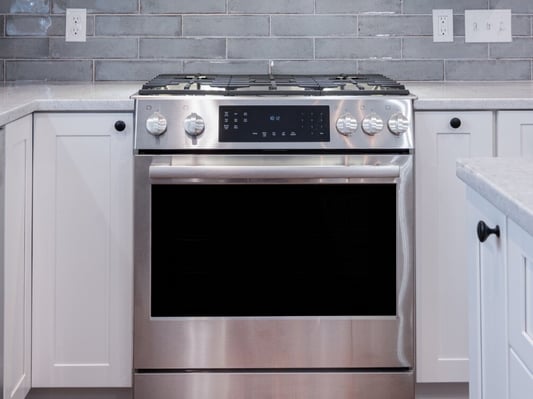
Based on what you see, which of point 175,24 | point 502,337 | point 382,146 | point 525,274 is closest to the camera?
point 525,274

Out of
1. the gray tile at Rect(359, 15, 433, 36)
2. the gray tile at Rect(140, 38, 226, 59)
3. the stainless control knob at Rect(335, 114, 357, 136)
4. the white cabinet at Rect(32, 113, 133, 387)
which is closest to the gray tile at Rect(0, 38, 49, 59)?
the gray tile at Rect(140, 38, 226, 59)

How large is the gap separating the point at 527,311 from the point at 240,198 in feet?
4.05

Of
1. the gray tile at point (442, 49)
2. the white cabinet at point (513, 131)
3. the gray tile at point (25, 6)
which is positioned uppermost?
the gray tile at point (25, 6)

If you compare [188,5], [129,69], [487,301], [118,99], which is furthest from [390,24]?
[487,301]

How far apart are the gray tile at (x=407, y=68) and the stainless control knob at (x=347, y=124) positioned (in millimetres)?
856

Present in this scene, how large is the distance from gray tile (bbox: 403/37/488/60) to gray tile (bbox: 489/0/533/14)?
0.15 metres

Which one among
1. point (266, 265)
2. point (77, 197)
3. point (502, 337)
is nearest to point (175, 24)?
point (77, 197)

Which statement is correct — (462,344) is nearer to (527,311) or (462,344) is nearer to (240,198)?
(240,198)

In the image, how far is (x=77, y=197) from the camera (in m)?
2.22

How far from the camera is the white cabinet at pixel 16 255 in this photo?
1936 mm

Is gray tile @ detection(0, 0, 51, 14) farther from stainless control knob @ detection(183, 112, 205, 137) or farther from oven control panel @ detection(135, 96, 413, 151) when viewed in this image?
stainless control knob @ detection(183, 112, 205, 137)

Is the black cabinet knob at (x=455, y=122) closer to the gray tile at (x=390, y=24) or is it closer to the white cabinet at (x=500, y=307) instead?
the gray tile at (x=390, y=24)

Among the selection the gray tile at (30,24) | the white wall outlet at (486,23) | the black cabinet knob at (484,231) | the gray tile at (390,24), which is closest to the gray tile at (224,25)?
the gray tile at (390,24)

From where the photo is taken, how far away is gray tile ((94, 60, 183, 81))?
2941 mm
